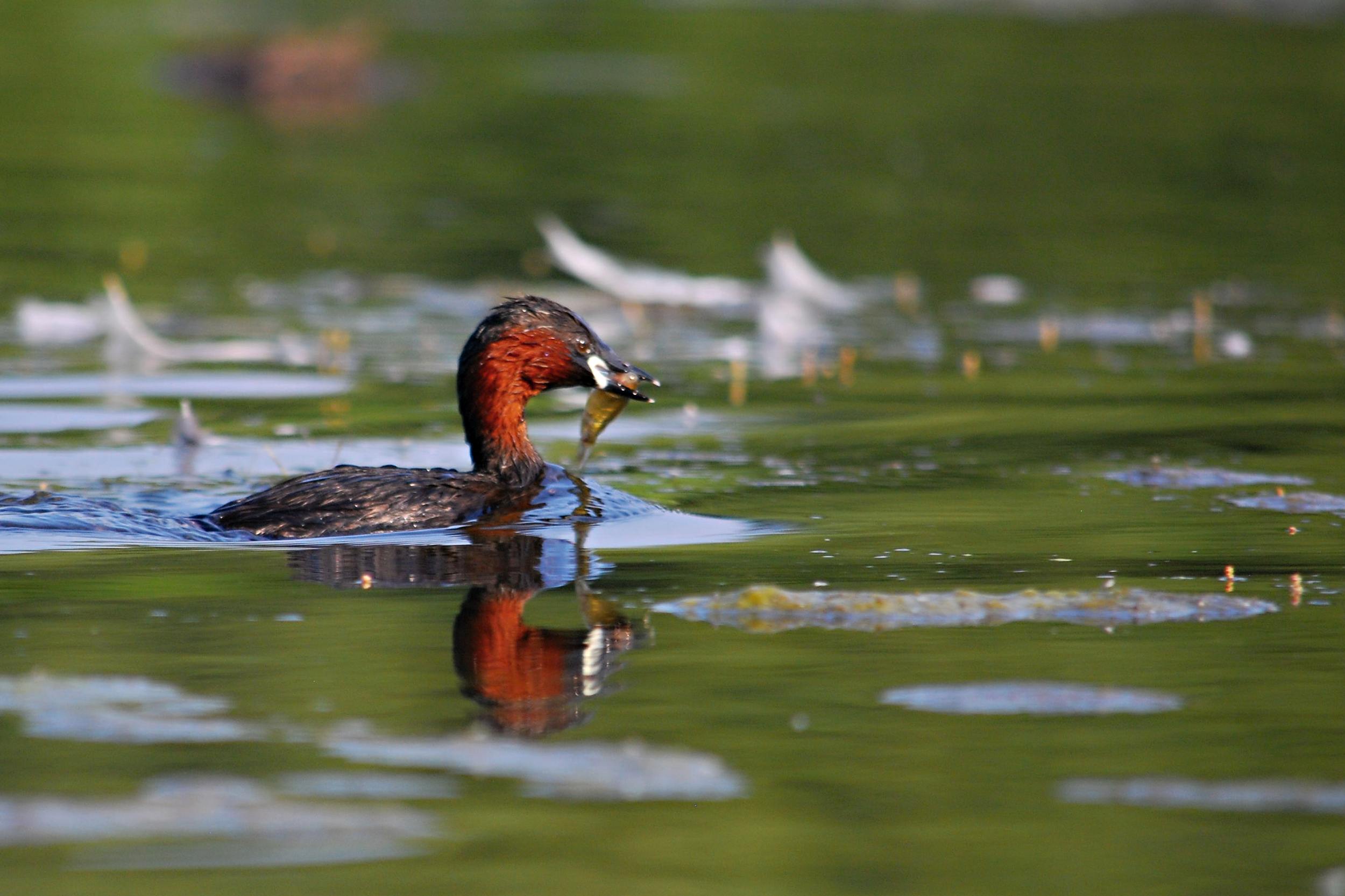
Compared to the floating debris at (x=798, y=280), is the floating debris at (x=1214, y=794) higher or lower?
lower

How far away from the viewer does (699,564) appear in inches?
288

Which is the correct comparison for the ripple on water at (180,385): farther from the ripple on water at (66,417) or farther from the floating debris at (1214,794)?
the floating debris at (1214,794)

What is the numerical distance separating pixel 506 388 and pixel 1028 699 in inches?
129

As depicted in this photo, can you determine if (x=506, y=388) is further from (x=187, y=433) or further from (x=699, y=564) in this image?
(x=187, y=433)

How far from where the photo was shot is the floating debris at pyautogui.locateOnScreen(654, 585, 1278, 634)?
640cm

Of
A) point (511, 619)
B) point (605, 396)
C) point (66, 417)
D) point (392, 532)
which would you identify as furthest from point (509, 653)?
point (66, 417)

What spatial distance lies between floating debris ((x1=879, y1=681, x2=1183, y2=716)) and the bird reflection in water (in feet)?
2.80

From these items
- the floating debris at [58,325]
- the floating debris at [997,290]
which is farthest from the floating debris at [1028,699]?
the floating debris at [997,290]

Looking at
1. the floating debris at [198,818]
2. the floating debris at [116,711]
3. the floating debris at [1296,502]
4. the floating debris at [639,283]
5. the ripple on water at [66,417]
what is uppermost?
the floating debris at [639,283]

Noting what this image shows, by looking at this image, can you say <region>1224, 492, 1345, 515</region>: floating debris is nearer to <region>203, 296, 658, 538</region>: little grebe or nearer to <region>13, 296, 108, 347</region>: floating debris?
<region>203, 296, 658, 538</region>: little grebe

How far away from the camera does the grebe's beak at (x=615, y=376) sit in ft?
27.1

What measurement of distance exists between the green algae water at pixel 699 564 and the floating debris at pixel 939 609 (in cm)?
4

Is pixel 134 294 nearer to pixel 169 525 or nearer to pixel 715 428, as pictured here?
pixel 715 428

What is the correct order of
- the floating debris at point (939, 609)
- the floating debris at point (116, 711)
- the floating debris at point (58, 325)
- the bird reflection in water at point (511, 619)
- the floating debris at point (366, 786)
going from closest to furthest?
the floating debris at point (366, 786) → the floating debris at point (116, 711) → the bird reflection in water at point (511, 619) → the floating debris at point (939, 609) → the floating debris at point (58, 325)
